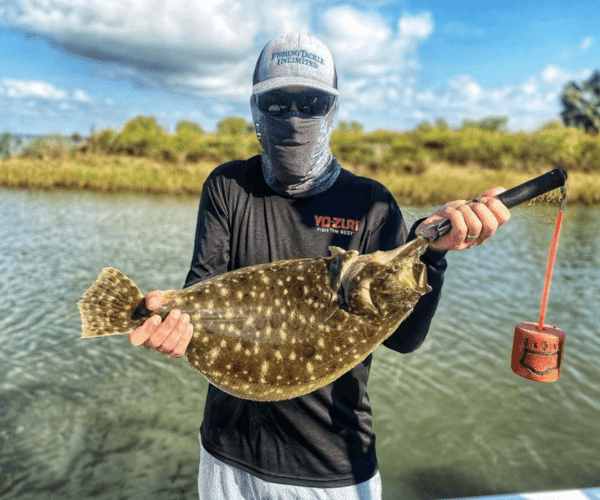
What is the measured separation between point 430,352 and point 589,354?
12.6 ft

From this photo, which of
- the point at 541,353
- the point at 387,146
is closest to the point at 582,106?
the point at 387,146

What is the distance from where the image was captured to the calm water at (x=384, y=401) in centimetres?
687

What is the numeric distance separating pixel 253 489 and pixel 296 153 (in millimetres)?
1833

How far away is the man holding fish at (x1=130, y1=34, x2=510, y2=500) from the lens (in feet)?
7.63

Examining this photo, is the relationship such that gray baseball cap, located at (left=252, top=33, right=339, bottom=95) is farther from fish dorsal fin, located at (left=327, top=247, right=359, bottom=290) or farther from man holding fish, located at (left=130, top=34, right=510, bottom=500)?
fish dorsal fin, located at (left=327, top=247, right=359, bottom=290)

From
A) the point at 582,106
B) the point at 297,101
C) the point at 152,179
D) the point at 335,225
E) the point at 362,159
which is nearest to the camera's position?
the point at 335,225

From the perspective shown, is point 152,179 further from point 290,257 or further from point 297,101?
point 290,257

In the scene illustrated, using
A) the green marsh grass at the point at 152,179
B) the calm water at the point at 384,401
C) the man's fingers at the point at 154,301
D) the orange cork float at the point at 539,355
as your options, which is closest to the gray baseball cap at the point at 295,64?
the calm water at the point at 384,401

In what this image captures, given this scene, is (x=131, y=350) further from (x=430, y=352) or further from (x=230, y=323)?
(x=230, y=323)

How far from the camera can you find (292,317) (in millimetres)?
1995

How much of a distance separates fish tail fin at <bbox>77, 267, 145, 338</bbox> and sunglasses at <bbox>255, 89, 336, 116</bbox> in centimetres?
124

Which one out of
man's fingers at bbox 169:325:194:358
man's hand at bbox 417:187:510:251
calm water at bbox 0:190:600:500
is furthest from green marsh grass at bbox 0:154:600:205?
man's fingers at bbox 169:325:194:358

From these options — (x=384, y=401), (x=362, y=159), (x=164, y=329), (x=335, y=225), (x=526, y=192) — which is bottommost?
(x=384, y=401)

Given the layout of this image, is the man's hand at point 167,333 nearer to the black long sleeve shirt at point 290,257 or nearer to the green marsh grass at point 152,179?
the black long sleeve shirt at point 290,257
